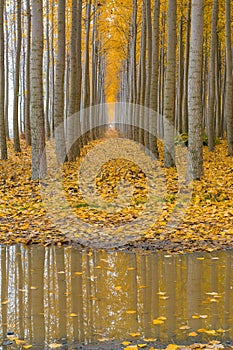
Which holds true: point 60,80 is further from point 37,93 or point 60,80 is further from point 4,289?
point 4,289

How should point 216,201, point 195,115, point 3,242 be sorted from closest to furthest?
point 3,242, point 216,201, point 195,115

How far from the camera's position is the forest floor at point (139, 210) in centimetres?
749

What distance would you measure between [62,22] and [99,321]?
11.0 metres

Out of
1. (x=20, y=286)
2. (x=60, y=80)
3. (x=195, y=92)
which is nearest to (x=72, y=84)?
(x=60, y=80)

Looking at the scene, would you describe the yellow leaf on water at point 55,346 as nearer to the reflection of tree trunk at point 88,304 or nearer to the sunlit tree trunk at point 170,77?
the reflection of tree trunk at point 88,304

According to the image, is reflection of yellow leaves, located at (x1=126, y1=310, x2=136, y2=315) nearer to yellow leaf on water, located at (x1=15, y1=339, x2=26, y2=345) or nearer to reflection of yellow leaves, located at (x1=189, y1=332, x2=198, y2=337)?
reflection of yellow leaves, located at (x1=189, y1=332, x2=198, y2=337)

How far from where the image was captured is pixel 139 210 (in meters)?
9.48

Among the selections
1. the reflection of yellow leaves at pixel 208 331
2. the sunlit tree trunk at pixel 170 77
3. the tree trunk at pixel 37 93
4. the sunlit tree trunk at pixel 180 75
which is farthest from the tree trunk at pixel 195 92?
the sunlit tree trunk at pixel 180 75

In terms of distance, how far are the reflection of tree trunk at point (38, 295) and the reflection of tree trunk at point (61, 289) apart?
17cm

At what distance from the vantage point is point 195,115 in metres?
11.1

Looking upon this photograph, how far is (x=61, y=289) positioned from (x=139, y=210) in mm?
4150

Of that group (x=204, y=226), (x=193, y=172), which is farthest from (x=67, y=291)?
(x=193, y=172)

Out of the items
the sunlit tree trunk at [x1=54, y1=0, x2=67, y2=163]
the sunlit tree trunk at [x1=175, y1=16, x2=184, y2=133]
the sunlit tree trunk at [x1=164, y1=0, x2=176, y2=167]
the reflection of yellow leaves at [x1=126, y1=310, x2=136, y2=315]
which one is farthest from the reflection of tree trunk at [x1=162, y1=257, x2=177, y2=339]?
the sunlit tree trunk at [x1=175, y1=16, x2=184, y2=133]

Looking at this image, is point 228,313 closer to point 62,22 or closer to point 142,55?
point 62,22
